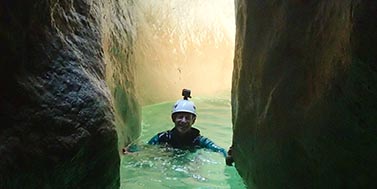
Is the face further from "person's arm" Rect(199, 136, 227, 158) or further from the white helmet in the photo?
"person's arm" Rect(199, 136, 227, 158)

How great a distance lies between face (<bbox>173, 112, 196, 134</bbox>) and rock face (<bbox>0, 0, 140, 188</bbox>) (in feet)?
11.5

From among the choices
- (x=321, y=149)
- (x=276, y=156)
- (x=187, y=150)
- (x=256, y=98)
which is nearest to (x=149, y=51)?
(x=187, y=150)

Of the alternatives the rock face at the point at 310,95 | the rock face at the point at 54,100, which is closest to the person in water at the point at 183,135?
the rock face at the point at 310,95

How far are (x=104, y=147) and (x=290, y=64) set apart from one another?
1.60m

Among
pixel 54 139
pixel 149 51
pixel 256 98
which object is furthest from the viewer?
pixel 149 51

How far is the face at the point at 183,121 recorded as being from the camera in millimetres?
7516

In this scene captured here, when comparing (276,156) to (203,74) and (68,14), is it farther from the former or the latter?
(203,74)

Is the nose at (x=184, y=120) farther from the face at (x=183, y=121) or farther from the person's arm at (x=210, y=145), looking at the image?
the person's arm at (x=210, y=145)

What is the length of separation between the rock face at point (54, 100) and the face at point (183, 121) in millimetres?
3501

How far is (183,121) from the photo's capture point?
750 centimetres

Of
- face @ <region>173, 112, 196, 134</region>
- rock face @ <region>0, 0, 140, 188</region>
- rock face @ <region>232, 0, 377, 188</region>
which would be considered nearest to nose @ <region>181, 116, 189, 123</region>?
face @ <region>173, 112, 196, 134</region>

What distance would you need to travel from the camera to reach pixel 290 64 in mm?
3672

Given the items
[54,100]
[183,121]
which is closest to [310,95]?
[54,100]

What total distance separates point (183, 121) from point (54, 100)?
14.3 ft
